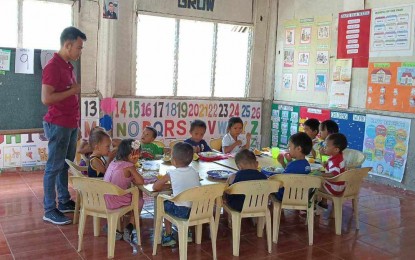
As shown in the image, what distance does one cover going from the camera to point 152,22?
271 inches

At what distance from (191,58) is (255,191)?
440 centimetres

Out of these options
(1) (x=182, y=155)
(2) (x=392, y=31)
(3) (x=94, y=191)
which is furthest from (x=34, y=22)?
(2) (x=392, y=31)

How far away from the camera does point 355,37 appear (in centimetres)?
635

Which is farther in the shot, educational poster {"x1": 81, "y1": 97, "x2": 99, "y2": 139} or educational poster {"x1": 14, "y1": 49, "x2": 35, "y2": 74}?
educational poster {"x1": 81, "y1": 97, "x2": 99, "y2": 139}

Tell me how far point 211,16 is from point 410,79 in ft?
11.1

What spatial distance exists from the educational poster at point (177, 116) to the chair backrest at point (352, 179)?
12.3 ft

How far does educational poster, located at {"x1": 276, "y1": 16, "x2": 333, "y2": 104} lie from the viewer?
6895 mm

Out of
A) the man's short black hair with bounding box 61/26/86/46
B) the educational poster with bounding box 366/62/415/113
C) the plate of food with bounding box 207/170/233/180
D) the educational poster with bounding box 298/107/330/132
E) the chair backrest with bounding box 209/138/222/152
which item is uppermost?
the man's short black hair with bounding box 61/26/86/46

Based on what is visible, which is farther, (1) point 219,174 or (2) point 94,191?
(1) point 219,174

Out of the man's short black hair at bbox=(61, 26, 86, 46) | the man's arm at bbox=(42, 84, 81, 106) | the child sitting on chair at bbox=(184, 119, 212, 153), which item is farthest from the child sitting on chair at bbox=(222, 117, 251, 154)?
the man's short black hair at bbox=(61, 26, 86, 46)

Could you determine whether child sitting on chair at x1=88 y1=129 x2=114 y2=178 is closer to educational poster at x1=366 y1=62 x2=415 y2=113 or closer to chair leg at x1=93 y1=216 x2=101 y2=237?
chair leg at x1=93 y1=216 x2=101 y2=237

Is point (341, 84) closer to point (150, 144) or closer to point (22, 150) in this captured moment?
point (150, 144)

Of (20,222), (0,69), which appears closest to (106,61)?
(0,69)

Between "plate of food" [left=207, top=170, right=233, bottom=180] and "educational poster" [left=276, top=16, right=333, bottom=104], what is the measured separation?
3772 mm
